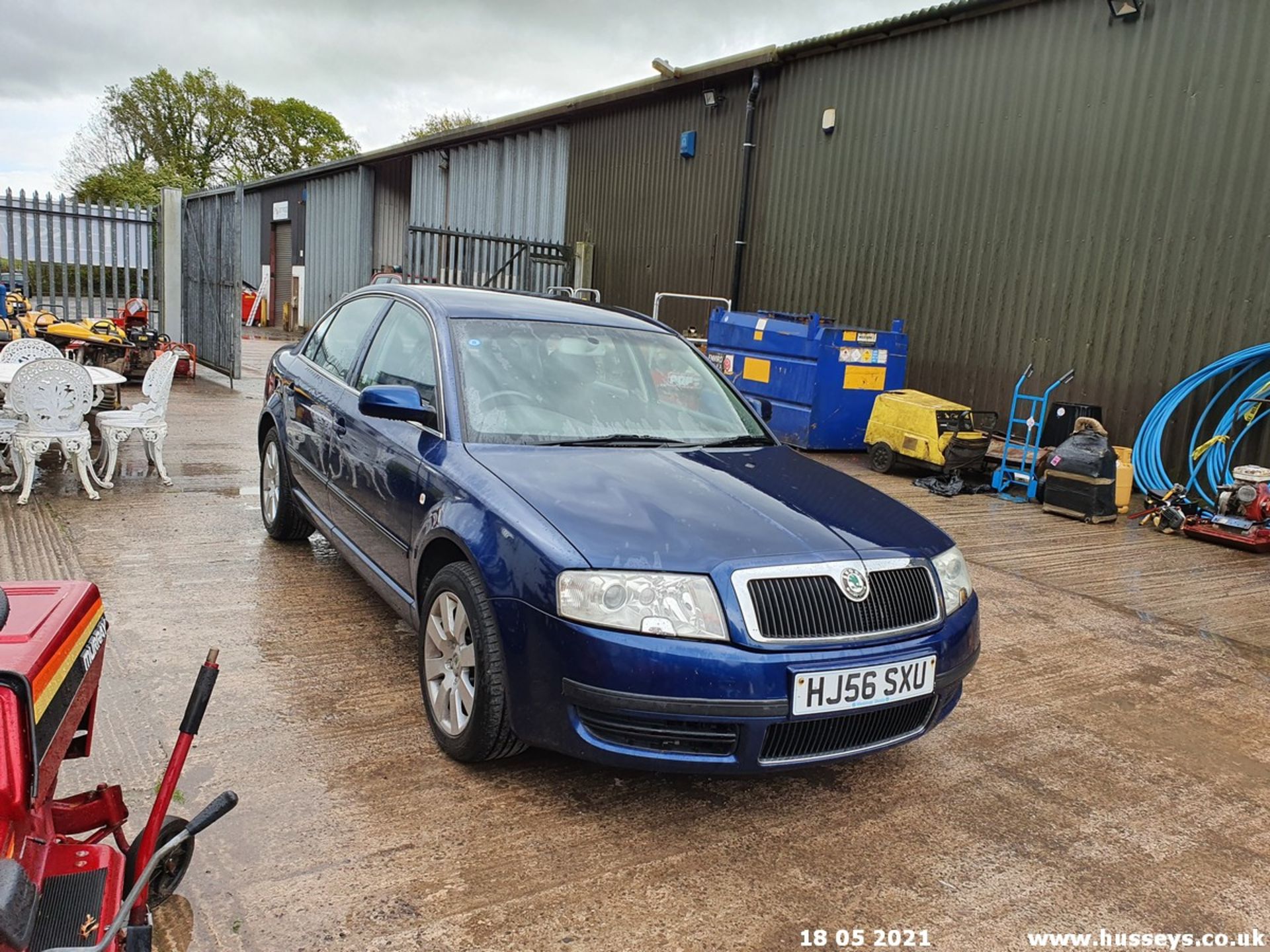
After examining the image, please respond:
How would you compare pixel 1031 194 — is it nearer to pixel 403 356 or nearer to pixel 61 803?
pixel 403 356

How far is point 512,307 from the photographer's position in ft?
13.3

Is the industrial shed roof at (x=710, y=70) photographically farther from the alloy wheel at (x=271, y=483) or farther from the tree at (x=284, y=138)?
the tree at (x=284, y=138)

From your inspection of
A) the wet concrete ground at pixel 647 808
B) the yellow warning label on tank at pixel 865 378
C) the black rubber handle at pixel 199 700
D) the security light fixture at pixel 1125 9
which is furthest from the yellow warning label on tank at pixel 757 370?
the black rubber handle at pixel 199 700

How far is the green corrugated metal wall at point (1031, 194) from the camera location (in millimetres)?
8547

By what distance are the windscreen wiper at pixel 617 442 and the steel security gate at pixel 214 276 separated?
10046mm

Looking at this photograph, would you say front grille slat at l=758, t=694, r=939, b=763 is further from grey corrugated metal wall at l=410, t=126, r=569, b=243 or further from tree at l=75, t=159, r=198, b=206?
tree at l=75, t=159, r=198, b=206

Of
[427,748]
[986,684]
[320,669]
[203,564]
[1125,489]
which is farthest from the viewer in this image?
[1125,489]

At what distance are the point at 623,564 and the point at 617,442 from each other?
0.99 m

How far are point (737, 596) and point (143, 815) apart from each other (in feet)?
5.85

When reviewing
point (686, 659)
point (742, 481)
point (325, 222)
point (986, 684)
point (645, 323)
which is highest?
point (325, 222)

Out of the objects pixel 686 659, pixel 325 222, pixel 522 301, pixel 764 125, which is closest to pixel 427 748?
pixel 686 659

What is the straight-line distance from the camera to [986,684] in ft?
13.4

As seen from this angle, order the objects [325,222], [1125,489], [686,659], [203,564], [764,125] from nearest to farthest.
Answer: [686,659] → [203,564] → [1125,489] → [764,125] → [325,222]

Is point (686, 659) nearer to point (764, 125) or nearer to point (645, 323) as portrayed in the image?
point (645, 323)
